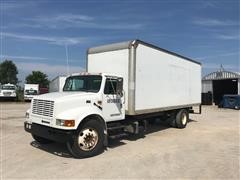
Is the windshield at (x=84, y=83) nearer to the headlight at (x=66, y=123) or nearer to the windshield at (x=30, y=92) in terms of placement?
the headlight at (x=66, y=123)

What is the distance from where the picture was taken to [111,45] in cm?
980

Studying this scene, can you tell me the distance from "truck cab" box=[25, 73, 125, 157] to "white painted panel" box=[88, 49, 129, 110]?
1.50 feet

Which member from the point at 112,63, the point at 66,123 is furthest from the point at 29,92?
the point at 66,123

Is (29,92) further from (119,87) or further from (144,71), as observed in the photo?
(119,87)

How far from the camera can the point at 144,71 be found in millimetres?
9766

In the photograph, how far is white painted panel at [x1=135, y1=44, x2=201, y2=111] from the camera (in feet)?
31.5

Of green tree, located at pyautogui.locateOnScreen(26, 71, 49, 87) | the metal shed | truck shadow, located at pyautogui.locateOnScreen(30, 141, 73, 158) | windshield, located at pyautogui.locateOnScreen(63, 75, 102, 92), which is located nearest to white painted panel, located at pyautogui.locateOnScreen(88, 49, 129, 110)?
windshield, located at pyautogui.locateOnScreen(63, 75, 102, 92)

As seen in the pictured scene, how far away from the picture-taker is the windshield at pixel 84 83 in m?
8.59

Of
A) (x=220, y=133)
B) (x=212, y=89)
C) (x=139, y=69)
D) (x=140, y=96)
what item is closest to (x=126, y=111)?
(x=140, y=96)

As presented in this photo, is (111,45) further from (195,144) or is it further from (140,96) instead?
(195,144)

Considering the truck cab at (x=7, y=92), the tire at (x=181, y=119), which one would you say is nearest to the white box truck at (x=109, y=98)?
the tire at (x=181, y=119)

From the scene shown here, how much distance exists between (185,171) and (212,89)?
30.4 meters

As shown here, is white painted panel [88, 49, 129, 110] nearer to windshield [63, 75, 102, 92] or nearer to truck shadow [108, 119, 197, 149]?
windshield [63, 75, 102, 92]

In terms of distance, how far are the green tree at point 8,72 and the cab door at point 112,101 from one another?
268 feet
